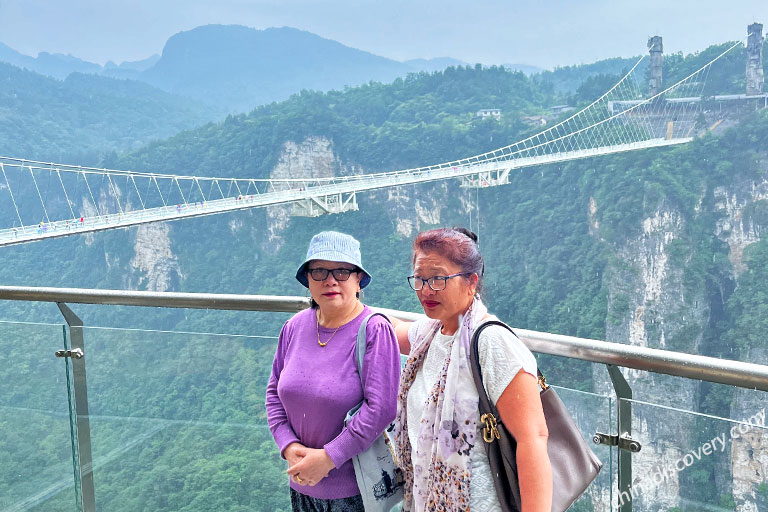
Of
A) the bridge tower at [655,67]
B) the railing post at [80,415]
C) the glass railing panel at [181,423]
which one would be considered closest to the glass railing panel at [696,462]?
the glass railing panel at [181,423]

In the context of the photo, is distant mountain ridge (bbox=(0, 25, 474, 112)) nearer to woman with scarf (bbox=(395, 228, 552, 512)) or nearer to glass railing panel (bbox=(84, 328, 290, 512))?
glass railing panel (bbox=(84, 328, 290, 512))

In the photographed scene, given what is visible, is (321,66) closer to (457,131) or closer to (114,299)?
(457,131)

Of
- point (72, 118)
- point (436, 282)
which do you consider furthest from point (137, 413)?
point (72, 118)

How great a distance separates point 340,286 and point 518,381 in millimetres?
328

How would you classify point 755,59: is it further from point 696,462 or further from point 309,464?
point 309,464

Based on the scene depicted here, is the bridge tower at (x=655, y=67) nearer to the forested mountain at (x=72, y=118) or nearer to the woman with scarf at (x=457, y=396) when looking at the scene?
the forested mountain at (x=72, y=118)

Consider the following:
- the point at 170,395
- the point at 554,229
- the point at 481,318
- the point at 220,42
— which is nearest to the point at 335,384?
the point at 481,318

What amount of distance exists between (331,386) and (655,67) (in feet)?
115

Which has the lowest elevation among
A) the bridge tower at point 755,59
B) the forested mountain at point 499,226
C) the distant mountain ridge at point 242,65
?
the forested mountain at point 499,226

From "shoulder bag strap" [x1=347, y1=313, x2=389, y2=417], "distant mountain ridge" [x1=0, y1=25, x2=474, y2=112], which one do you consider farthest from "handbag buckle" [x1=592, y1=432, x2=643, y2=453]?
"distant mountain ridge" [x1=0, y1=25, x2=474, y2=112]

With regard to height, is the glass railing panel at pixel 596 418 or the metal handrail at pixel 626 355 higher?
the metal handrail at pixel 626 355

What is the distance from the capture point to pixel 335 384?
3.14ft

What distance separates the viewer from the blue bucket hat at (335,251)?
0.99 meters

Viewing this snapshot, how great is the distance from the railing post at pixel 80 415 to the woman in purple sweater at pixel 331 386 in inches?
25.8
